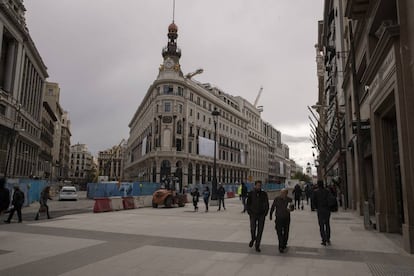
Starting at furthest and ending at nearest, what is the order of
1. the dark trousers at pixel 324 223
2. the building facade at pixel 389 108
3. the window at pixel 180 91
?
the window at pixel 180 91
the dark trousers at pixel 324 223
the building facade at pixel 389 108

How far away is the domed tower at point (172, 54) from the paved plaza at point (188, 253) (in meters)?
58.2

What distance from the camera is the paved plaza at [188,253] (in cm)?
637

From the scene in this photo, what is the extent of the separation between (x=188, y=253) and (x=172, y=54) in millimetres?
67537

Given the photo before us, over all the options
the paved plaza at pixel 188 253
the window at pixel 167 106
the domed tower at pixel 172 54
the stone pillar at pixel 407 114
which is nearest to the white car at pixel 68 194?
the paved plaza at pixel 188 253

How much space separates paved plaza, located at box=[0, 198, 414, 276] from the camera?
20.9ft

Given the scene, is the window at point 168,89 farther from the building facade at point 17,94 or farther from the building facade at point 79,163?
the building facade at point 79,163

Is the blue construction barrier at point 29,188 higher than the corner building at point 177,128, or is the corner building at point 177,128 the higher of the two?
the corner building at point 177,128

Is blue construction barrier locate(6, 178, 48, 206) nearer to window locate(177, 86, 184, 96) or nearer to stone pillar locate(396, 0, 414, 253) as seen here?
stone pillar locate(396, 0, 414, 253)

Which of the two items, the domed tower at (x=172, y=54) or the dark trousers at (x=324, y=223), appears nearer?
the dark trousers at (x=324, y=223)

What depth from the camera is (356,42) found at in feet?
56.4

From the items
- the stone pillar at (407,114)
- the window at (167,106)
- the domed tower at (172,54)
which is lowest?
the stone pillar at (407,114)

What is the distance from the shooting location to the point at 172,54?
→ 235 feet

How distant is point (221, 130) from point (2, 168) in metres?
51.1

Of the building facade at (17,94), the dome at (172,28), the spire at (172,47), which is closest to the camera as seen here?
the building facade at (17,94)
